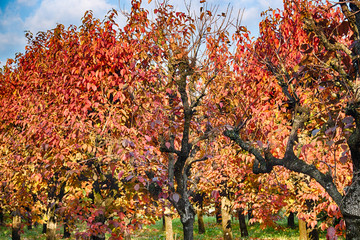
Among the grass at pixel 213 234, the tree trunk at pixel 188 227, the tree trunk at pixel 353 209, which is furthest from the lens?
the grass at pixel 213 234

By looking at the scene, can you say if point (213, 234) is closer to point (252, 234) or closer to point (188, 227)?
point (252, 234)

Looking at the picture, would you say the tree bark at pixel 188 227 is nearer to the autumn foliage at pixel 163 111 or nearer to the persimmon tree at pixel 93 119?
the autumn foliage at pixel 163 111

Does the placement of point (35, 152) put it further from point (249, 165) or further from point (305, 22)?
point (249, 165)

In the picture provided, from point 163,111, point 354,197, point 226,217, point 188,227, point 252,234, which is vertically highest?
point 163,111

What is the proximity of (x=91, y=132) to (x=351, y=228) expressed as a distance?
6.80 meters

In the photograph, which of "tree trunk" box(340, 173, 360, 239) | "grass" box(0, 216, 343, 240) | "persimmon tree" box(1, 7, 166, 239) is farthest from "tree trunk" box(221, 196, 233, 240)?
"tree trunk" box(340, 173, 360, 239)

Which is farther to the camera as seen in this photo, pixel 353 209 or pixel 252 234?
pixel 252 234

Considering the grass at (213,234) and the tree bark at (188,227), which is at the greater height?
the tree bark at (188,227)

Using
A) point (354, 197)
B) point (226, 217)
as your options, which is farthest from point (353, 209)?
point (226, 217)

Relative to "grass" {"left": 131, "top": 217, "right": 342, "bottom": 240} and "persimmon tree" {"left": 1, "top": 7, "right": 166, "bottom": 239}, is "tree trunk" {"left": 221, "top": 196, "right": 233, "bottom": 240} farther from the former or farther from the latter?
"persimmon tree" {"left": 1, "top": 7, "right": 166, "bottom": 239}

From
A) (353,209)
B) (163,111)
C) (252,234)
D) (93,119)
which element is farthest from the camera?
(252,234)

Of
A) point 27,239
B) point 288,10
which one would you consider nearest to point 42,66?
point 288,10

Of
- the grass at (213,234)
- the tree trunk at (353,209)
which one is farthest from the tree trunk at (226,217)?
the tree trunk at (353,209)

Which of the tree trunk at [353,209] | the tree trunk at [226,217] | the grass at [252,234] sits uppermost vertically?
the tree trunk at [353,209]
